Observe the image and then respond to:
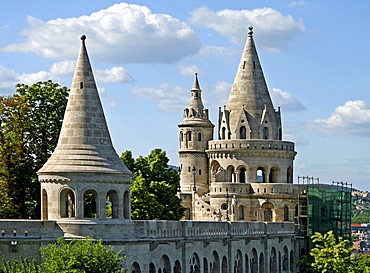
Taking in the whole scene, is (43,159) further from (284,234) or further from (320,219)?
(320,219)

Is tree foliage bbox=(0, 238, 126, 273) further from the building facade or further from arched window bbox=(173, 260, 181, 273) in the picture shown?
arched window bbox=(173, 260, 181, 273)

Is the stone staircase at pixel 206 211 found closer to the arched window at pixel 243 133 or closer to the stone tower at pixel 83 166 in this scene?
the arched window at pixel 243 133

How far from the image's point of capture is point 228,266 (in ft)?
199

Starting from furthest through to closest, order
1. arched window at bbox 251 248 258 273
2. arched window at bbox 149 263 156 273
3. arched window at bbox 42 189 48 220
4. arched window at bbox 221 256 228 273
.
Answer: arched window at bbox 251 248 258 273 < arched window at bbox 221 256 228 273 < arched window at bbox 149 263 156 273 < arched window at bbox 42 189 48 220

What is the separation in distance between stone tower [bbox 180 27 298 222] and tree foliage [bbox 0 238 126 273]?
140 ft

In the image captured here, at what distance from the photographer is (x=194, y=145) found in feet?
294

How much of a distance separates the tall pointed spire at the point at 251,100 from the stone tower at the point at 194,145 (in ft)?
10.5

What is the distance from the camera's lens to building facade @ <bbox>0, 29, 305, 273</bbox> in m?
42.4

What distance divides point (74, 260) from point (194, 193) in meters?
47.8

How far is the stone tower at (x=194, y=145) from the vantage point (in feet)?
294

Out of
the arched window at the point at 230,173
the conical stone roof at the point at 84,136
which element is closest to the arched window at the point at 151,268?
the conical stone roof at the point at 84,136

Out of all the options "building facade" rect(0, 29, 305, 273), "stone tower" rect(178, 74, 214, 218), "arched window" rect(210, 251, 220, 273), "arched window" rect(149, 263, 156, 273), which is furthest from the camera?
"stone tower" rect(178, 74, 214, 218)

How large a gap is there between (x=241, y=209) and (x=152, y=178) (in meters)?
12.9

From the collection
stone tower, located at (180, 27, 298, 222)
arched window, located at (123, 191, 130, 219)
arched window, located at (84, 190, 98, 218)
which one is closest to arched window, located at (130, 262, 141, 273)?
arched window, located at (123, 191, 130, 219)
